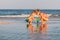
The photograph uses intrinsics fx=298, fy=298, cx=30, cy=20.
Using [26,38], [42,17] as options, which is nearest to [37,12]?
[42,17]

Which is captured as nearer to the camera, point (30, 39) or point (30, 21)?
point (30, 39)

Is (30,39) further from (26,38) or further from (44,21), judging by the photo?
(44,21)

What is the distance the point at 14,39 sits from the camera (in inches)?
658

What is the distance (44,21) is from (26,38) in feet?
44.2

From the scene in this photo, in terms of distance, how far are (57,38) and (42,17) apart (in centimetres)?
1321

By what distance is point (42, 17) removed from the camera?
30.2 m

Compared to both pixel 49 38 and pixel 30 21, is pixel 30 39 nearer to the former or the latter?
pixel 49 38

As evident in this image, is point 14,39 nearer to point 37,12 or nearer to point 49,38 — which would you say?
point 49,38

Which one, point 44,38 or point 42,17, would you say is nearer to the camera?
point 44,38

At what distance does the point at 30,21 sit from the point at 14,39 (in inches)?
509

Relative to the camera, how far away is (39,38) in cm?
1716

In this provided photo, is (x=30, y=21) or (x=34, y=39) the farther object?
(x=30, y=21)

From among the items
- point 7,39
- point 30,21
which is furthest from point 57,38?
point 30,21

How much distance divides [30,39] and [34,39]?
0.23 m
